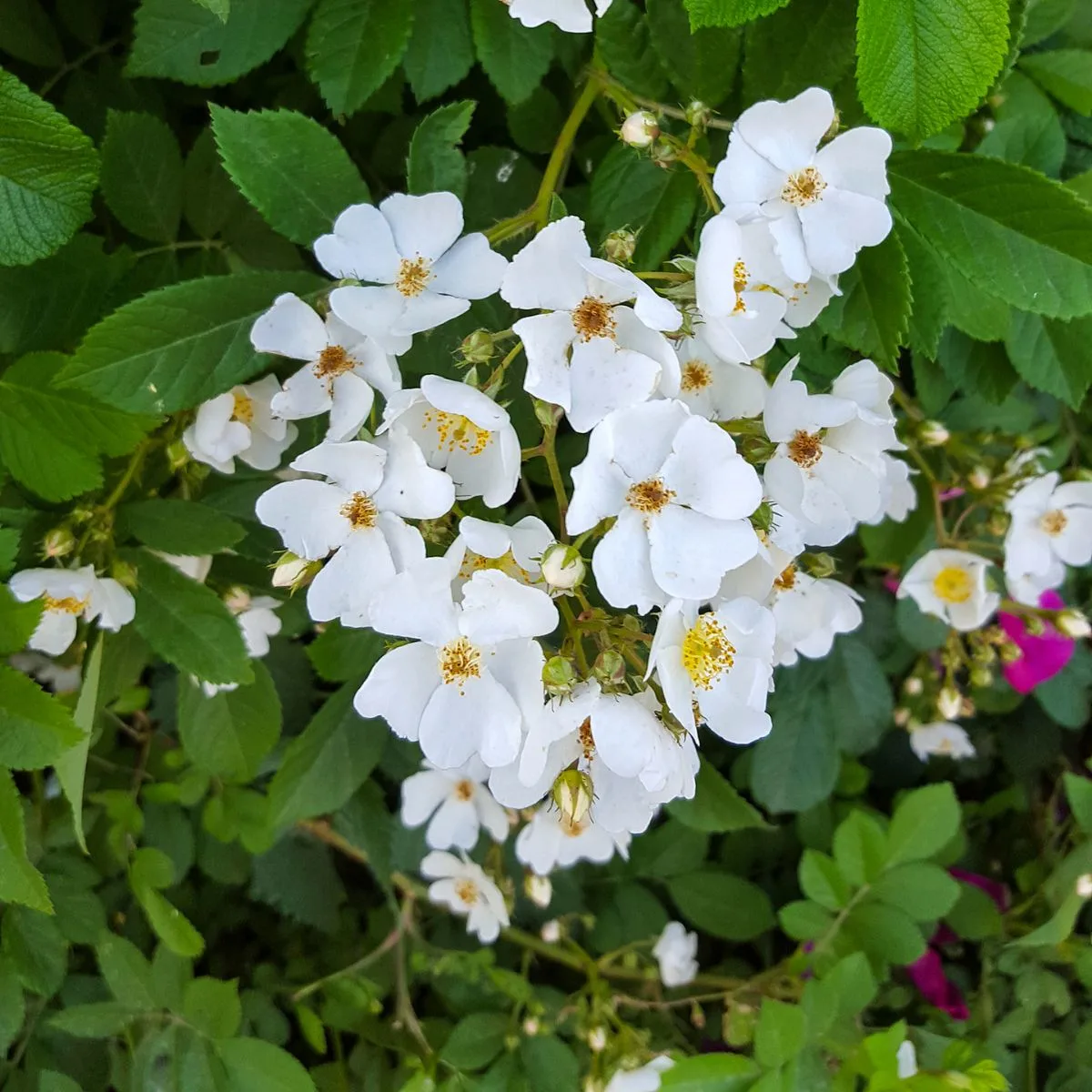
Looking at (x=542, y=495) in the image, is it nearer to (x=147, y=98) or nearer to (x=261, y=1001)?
(x=147, y=98)

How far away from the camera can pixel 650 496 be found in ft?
2.22

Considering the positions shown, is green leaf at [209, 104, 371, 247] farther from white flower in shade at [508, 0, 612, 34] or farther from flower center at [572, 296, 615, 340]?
flower center at [572, 296, 615, 340]

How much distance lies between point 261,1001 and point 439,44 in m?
1.27

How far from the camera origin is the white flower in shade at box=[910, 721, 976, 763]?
4.87 ft

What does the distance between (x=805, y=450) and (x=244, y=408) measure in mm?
554


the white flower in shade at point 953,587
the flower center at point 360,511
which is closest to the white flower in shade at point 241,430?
the flower center at point 360,511

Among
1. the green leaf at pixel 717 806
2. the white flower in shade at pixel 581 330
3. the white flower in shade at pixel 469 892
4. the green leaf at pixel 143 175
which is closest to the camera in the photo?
the white flower in shade at pixel 581 330

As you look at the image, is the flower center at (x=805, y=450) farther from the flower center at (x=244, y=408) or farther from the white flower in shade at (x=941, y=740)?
the white flower in shade at (x=941, y=740)

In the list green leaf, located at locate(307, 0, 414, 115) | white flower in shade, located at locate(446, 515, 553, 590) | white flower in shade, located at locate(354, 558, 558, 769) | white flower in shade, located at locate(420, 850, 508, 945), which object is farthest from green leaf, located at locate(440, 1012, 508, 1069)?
green leaf, located at locate(307, 0, 414, 115)

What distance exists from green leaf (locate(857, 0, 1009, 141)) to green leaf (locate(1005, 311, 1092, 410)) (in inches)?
15.1

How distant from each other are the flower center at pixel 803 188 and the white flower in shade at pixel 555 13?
20 centimetres

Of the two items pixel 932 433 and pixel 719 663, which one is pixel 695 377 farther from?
pixel 932 433

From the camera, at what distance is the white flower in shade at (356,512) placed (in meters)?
0.70

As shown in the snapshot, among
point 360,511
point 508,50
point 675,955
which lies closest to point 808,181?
point 508,50
